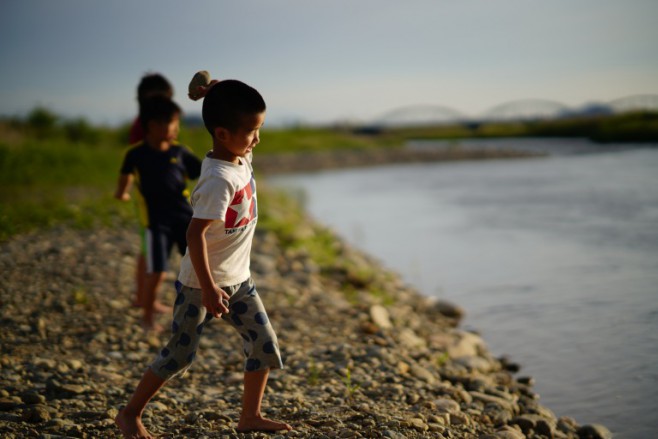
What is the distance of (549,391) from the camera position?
180 inches

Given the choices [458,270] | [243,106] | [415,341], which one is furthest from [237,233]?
[458,270]

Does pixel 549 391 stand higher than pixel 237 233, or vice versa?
pixel 237 233

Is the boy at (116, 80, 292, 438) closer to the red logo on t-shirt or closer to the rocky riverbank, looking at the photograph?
the red logo on t-shirt

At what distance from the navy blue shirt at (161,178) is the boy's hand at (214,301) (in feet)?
6.87

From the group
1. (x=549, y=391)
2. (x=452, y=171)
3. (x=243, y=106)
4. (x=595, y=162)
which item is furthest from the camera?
(x=452, y=171)

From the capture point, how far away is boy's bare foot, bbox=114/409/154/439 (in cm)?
280

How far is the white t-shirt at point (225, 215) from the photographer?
8.21 ft

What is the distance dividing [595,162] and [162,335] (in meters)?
23.3

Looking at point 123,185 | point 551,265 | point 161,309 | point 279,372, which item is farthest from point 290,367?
point 551,265

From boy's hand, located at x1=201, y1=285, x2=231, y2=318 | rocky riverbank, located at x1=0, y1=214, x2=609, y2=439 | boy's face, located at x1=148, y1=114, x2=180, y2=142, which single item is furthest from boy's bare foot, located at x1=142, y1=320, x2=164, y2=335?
boy's hand, located at x1=201, y1=285, x2=231, y2=318

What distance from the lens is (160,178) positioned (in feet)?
14.7

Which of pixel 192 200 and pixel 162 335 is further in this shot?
pixel 162 335

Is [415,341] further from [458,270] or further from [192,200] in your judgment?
[458,270]

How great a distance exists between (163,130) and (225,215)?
2138mm
